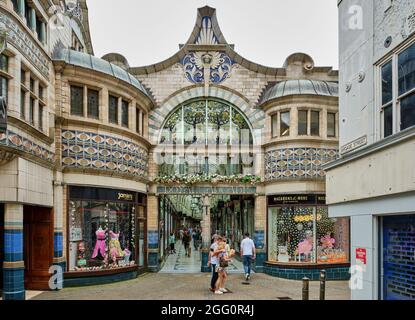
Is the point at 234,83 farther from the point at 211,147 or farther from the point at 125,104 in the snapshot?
the point at 125,104

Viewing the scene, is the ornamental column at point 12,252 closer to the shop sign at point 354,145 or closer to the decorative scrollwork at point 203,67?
the shop sign at point 354,145

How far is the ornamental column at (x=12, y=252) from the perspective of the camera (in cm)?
1018

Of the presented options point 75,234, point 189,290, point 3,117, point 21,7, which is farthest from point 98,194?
point 21,7

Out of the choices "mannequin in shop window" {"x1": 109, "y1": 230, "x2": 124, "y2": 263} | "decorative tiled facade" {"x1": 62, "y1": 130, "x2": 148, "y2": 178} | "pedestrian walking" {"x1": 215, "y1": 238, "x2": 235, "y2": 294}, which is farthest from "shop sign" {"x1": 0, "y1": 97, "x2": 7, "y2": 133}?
"pedestrian walking" {"x1": 215, "y1": 238, "x2": 235, "y2": 294}

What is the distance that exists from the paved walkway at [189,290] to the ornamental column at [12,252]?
3.54 feet

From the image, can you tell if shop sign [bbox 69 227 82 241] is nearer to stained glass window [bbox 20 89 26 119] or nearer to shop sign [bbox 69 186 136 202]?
shop sign [bbox 69 186 136 202]

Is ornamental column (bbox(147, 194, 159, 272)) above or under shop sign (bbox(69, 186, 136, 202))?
under

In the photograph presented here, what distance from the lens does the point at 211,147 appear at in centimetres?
1764

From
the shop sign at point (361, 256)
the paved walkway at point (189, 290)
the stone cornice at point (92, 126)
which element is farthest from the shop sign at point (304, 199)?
the shop sign at point (361, 256)

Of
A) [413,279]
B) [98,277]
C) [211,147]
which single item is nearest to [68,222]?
[98,277]

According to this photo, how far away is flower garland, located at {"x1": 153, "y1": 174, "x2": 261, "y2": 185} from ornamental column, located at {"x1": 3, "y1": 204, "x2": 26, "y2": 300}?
24.5 feet

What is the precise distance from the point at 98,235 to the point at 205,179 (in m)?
5.17

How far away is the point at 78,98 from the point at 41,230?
15.3 ft

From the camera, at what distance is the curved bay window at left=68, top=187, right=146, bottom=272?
13625 mm
